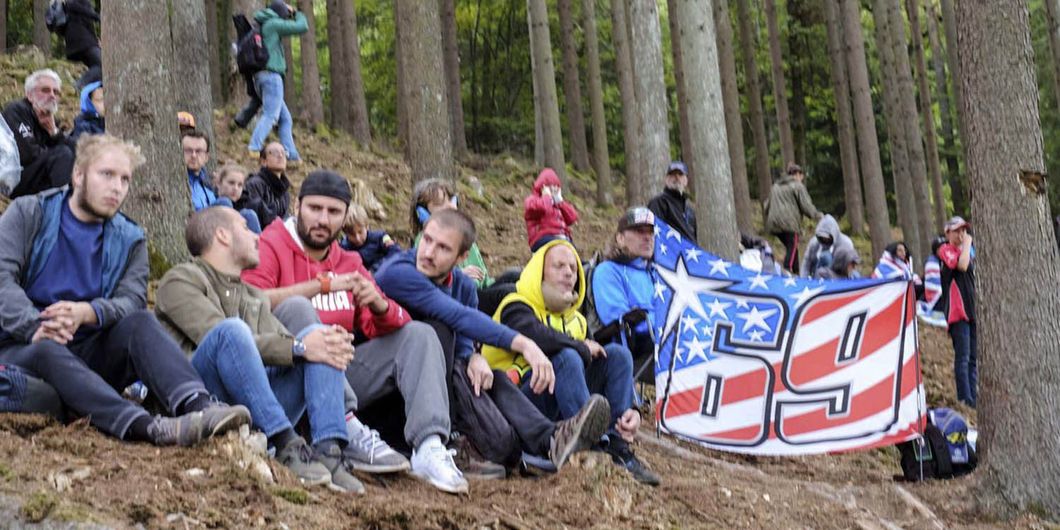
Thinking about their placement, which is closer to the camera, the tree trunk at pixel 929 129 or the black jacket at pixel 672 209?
the black jacket at pixel 672 209

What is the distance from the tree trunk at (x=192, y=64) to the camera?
11014 millimetres

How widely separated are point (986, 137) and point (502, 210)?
10.5m

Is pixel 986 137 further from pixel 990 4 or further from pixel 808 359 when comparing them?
pixel 808 359

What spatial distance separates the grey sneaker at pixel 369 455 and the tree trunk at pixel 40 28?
54.9 ft

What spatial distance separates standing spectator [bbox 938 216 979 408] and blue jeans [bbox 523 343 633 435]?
284 inches

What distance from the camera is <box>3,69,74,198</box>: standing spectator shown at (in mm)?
7875

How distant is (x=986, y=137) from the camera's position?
7.88 m

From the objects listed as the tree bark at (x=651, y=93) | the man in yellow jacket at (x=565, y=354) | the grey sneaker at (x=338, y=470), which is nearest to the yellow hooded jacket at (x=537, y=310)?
the man in yellow jacket at (x=565, y=354)

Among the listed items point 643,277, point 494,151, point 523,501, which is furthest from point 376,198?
point 494,151

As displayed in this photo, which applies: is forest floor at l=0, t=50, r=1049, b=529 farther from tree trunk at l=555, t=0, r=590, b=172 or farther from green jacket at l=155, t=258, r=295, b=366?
tree trunk at l=555, t=0, r=590, b=172

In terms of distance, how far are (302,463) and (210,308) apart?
2.86 ft

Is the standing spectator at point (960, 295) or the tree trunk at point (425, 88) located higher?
the tree trunk at point (425, 88)

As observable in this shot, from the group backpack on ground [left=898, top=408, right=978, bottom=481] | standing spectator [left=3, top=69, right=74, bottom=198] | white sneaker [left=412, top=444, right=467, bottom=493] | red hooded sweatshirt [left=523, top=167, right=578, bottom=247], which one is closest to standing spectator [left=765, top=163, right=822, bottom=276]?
red hooded sweatshirt [left=523, top=167, right=578, bottom=247]

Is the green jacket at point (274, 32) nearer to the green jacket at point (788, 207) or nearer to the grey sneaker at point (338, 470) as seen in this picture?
the green jacket at point (788, 207)
